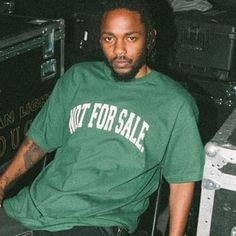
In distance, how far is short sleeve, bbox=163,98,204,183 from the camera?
1.80 m

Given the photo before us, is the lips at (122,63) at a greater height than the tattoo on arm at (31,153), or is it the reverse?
the lips at (122,63)

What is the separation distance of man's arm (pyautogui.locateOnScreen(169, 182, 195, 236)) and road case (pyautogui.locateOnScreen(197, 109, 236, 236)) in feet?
0.24

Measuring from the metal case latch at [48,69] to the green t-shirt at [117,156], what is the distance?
1018mm

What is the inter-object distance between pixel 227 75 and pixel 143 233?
167cm

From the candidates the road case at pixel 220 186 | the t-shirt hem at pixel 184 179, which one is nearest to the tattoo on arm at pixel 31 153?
the t-shirt hem at pixel 184 179

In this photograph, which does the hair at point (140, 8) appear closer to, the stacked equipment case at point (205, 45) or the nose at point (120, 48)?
the nose at point (120, 48)

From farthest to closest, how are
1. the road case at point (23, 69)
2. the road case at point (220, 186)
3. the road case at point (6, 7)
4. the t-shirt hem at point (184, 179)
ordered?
1. the road case at point (6, 7)
2. the road case at point (23, 69)
3. the t-shirt hem at point (184, 179)
4. the road case at point (220, 186)

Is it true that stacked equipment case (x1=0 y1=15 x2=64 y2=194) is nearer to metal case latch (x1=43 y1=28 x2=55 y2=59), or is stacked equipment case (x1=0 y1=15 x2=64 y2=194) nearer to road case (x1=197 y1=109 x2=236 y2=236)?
metal case latch (x1=43 y1=28 x2=55 y2=59)

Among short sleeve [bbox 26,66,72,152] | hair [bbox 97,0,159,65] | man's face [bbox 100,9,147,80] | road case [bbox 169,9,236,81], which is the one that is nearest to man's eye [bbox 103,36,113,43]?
man's face [bbox 100,9,147,80]

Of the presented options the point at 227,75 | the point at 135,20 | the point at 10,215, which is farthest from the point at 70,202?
the point at 227,75

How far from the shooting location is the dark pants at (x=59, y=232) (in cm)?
182

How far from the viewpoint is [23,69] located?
2729 millimetres

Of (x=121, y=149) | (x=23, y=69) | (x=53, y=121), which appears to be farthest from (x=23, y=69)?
(x=121, y=149)

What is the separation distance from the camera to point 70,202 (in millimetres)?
1852
